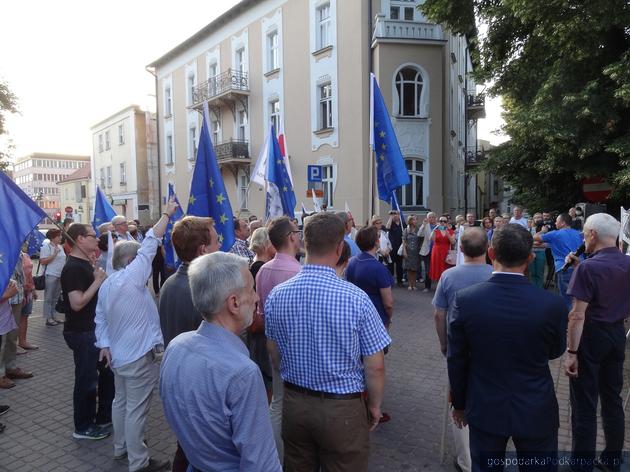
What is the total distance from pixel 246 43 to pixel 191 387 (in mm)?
23399

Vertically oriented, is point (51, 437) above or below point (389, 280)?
below

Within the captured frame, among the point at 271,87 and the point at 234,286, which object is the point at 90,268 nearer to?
the point at 234,286

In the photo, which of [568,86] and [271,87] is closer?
[568,86]

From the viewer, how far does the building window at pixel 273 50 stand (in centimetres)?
2117

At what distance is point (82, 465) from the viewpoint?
3.79 m

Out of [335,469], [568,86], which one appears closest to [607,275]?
[335,469]

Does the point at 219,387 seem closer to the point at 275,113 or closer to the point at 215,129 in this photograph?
the point at 275,113

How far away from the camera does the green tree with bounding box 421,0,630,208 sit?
10.1 meters

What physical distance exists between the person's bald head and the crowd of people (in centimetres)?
1

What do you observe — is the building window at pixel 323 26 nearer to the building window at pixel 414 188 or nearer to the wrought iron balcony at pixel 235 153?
the building window at pixel 414 188

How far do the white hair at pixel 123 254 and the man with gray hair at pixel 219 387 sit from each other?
6.37 feet

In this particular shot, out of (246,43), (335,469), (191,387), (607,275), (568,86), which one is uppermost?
(246,43)

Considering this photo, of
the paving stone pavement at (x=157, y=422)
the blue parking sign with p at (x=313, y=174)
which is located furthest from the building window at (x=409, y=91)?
the paving stone pavement at (x=157, y=422)

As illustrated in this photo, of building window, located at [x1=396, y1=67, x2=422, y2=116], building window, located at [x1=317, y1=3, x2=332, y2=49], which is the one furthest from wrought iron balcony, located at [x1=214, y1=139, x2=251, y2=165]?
building window, located at [x1=396, y1=67, x2=422, y2=116]
